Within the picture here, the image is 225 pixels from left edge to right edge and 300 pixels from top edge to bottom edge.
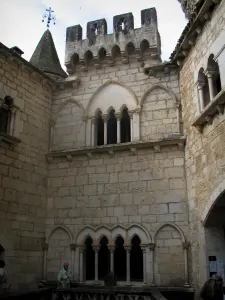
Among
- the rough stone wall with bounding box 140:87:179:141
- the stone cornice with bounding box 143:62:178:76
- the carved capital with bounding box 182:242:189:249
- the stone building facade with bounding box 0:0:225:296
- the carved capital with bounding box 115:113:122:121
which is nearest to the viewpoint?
the stone building facade with bounding box 0:0:225:296

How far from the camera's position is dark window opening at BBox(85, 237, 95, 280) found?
9.30 m

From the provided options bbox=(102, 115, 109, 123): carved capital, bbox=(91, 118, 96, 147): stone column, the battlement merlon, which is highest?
the battlement merlon

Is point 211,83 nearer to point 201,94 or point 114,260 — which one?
point 201,94

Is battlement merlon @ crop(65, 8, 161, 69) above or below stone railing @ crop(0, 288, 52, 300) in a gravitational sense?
above

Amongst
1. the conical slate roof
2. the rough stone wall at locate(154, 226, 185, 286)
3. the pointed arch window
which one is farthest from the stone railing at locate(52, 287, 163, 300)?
the conical slate roof

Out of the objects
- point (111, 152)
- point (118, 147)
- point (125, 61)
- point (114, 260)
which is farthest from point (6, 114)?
point (114, 260)

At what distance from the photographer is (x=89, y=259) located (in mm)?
9461

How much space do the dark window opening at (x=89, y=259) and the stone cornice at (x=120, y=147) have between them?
2441mm

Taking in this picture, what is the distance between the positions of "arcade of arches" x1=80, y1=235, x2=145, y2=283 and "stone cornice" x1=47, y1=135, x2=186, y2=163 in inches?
93.4

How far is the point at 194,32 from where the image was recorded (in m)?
8.31

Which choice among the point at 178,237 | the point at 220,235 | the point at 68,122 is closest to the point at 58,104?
the point at 68,122

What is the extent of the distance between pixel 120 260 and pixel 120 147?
305cm

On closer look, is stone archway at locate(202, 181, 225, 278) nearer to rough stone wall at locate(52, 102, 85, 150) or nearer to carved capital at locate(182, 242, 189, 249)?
carved capital at locate(182, 242, 189, 249)

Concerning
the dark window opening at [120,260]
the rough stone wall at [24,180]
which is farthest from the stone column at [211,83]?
the rough stone wall at [24,180]
